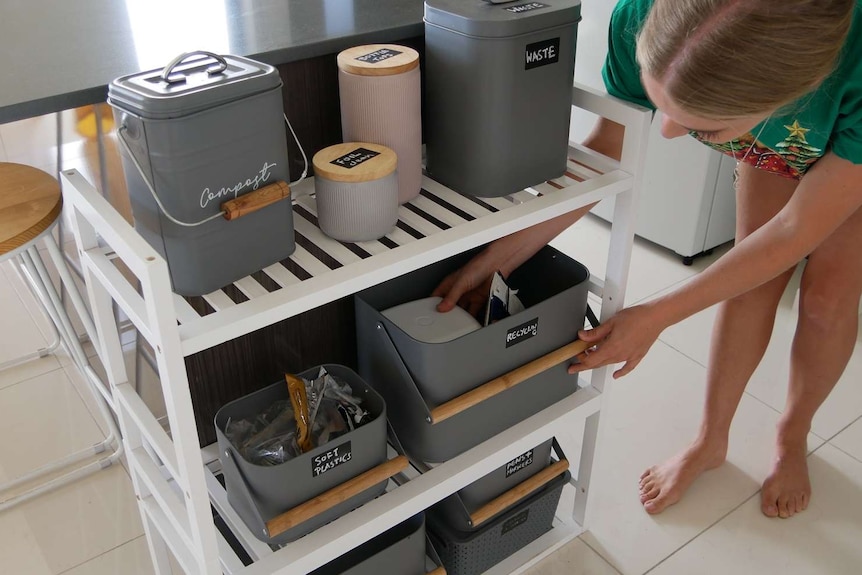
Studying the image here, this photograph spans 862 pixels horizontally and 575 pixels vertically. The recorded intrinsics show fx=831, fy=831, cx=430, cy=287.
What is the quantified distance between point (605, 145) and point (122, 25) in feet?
2.53

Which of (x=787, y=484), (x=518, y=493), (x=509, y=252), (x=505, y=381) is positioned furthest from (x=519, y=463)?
(x=787, y=484)

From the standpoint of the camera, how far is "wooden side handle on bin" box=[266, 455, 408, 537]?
3.56 ft

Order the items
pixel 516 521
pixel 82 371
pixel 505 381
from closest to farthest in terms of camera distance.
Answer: pixel 505 381 → pixel 516 521 → pixel 82 371

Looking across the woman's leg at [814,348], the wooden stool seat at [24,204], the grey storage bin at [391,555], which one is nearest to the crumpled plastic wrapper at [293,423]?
the grey storage bin at [391,555]

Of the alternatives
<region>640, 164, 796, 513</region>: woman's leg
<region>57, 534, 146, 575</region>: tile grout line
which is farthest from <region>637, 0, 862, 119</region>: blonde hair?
<region>57, 534, 146, 575</region>: tile grout line

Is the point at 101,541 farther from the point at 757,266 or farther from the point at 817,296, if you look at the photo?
the point at 817,296

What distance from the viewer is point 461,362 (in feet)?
3.93

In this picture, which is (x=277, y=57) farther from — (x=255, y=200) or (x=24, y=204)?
(x=24, y=204)

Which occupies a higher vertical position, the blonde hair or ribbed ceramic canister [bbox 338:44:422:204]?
the blonde hair

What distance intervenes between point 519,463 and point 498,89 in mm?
663

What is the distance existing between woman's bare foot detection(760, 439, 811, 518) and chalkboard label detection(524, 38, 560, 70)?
1.03m

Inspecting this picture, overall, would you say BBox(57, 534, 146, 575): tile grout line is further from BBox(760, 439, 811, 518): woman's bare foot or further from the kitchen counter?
BBox(760, 439, 811, 518): woman's bare foot

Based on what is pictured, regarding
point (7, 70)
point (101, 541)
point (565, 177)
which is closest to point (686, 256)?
point (565, 177)

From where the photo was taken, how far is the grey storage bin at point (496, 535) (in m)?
1.41
